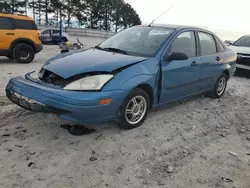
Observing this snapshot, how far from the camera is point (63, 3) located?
167 feet

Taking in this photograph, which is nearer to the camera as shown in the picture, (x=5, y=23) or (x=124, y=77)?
(x=124, y=77)

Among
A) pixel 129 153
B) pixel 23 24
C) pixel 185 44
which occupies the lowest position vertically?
pixel 129 153

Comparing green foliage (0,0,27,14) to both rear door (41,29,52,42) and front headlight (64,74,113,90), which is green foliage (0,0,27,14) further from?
front headlight (64,74,113,90)

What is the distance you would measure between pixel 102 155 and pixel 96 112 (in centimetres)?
53

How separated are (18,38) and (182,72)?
7.33 meters

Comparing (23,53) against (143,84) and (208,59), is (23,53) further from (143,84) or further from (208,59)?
(143,84)

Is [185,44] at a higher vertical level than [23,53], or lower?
higher

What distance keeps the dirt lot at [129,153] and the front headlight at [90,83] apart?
0.74 metres

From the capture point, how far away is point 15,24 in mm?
9836

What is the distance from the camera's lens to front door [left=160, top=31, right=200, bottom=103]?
431 cm

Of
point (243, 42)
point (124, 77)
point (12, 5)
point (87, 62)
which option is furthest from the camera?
point (12, 5)

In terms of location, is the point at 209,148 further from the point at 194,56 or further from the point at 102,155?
the point at 194,56

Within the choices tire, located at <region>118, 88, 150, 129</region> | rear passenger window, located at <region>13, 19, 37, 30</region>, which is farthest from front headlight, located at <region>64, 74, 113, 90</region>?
rear passenger window, located at <region>13, 19, 37, 30</region>

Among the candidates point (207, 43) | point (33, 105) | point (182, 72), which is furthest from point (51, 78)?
point (207, 43)
